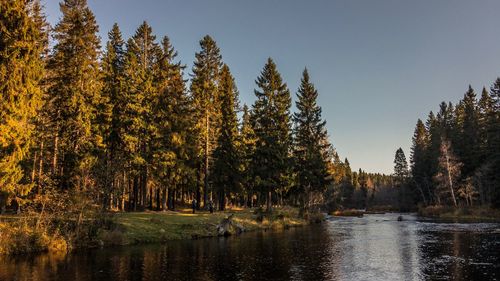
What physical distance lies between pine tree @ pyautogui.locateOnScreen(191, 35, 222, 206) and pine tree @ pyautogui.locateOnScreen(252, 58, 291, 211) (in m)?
6.55

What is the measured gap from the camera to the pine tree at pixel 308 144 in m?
61.2

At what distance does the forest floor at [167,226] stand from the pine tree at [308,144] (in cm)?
1462

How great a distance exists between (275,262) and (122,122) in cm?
3038

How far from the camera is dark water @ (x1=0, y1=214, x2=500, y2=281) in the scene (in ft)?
59.4

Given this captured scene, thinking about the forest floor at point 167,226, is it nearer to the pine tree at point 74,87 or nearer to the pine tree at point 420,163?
the pine tree at point 74,87

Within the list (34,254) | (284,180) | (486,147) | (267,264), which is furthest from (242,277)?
(486,147)

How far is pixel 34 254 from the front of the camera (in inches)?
958

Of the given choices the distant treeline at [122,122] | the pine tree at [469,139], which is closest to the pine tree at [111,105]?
the distant treeline at [122,122]

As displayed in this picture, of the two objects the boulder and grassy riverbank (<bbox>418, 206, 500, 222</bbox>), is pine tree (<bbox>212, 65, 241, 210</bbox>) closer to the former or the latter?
the boulder

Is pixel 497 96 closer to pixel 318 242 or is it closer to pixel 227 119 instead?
pixel 227 119

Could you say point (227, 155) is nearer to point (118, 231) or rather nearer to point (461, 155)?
point (118, 231)

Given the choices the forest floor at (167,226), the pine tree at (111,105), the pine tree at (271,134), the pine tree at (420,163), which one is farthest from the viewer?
the pine tree at (420,163)

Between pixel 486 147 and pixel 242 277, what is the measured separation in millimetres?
74780

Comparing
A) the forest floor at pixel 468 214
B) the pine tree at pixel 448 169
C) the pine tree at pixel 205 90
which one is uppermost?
the pine tree at pixel 205 90
